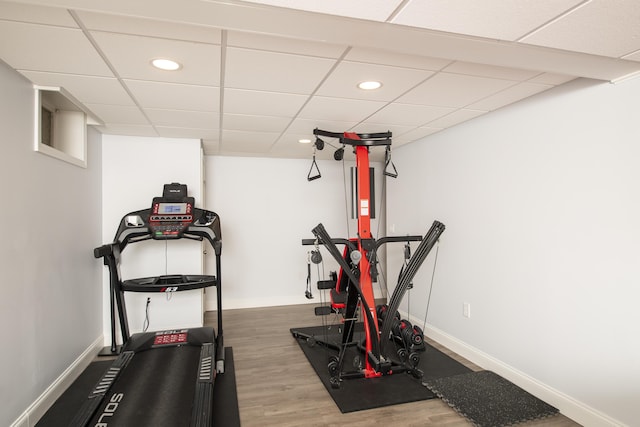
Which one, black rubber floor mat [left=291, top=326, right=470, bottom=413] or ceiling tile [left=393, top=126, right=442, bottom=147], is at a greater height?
ceiling tile [left=393, top=126, right=442, bottom=147]

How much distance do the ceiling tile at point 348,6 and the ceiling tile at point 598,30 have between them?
707 millimetres

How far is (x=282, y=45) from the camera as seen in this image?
1758 mm

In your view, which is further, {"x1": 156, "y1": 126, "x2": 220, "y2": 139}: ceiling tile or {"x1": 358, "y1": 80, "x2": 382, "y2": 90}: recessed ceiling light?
{"x1": 156, "y1": 126, "x2": 220, "y2": 139}: ceiling tile

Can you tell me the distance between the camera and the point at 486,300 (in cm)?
298

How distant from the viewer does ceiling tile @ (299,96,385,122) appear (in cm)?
264

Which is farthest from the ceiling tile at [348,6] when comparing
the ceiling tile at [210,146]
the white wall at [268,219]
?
the white wall at [268,219]

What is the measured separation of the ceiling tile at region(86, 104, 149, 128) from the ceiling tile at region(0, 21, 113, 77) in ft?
2.32

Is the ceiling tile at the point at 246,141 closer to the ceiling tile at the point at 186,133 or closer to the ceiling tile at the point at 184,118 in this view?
the ceiling tile at the point at 186,133

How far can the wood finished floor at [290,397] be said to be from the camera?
222 cm

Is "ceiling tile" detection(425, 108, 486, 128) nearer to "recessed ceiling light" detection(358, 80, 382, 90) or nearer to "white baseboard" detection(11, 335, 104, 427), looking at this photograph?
"recessed ceiling light" detection(358, 80, 382, 90)

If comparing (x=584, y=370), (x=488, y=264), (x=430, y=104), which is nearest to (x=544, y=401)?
(x=584, y=370)

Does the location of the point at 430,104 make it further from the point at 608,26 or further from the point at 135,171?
the point at 135,171

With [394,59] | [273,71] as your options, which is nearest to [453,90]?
[394,59]

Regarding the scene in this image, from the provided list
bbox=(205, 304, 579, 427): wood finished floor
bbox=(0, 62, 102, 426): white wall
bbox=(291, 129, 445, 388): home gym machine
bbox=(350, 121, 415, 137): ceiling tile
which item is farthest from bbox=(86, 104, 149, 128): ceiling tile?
bbox=(205, 304, 579, 427): wood finished floor
